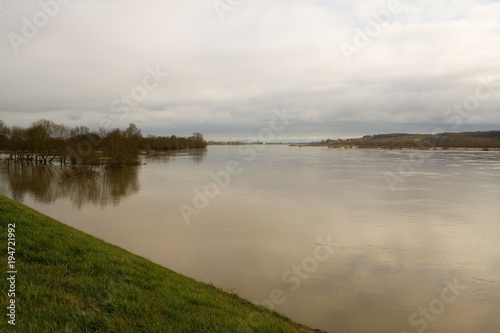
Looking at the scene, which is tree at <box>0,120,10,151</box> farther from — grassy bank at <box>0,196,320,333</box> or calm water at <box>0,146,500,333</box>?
grassy bank at <box>0,196,320,333</box>

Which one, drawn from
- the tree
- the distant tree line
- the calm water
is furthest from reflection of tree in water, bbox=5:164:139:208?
the tree

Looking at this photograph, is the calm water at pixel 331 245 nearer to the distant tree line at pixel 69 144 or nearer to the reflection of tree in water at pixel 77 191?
the reflection of tree in water at pixel 77 191

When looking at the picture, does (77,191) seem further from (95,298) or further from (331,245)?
(95,298)

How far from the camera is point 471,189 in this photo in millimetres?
22609

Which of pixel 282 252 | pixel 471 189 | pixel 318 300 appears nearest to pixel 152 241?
pixel 282 252

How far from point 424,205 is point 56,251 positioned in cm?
1653

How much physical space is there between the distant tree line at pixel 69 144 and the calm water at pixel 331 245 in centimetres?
2150

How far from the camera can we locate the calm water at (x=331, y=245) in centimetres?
701

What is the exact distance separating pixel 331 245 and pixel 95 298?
26.9 feet

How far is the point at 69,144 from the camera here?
49.0 meters

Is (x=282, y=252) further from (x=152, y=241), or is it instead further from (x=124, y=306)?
(x=124, y=306)

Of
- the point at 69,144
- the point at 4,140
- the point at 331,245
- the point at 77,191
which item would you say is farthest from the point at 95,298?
the point at 4,140

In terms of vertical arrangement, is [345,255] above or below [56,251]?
below

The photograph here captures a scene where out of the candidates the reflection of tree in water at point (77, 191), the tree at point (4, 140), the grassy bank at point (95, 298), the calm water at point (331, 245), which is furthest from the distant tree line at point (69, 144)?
the grassy bank at point (95, 298)
